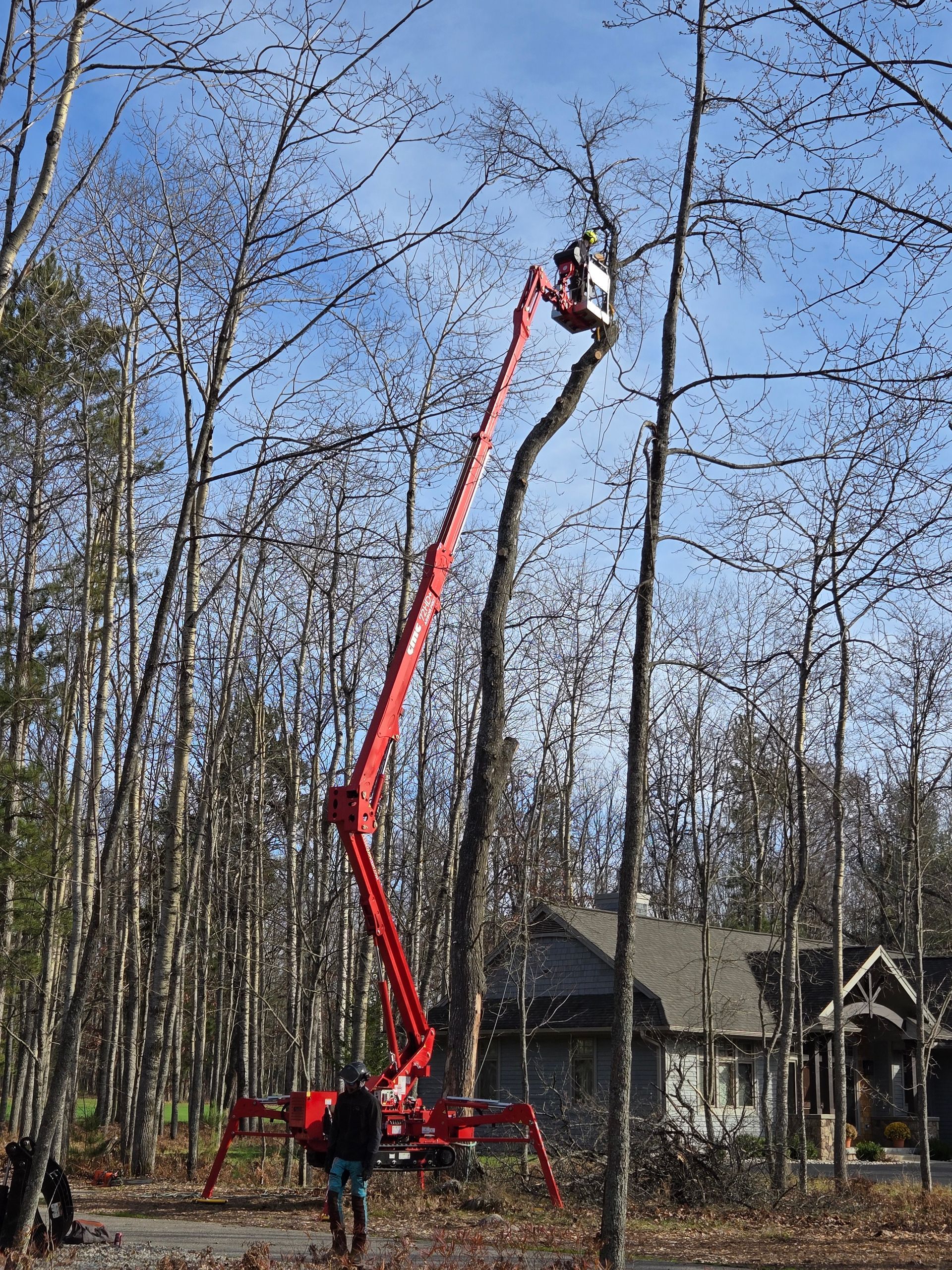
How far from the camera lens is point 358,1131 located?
1003 cm

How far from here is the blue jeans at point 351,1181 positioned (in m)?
9.88

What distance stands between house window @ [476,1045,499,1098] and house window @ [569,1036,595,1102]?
2044 millimetres

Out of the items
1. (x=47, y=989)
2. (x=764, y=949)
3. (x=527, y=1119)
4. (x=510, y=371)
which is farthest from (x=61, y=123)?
(x=764, y=949)

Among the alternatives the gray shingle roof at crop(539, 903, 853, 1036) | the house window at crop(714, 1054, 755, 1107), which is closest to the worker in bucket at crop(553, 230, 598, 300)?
the gray shingle roof at crop(539, 903, 853, 1036)

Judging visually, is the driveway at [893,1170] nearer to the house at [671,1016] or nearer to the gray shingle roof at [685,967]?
the house at [671,1016]

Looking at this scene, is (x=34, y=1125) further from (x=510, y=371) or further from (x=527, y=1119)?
(x=510, y=371)

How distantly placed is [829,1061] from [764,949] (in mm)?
3095

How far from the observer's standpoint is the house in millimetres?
24375

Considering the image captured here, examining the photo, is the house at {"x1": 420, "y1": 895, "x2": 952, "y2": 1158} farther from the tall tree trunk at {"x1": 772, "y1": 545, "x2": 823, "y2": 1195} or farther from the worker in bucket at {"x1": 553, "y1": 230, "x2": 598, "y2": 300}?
the worker in bucket at {"x1": 553, "y1": 230, "x2": 598, "y2": 300}

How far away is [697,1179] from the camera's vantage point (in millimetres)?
14766

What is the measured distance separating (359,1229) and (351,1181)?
1.87 feet

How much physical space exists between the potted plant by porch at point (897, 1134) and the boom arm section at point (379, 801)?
2209cm

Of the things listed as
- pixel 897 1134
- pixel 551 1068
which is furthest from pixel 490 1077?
pixel 897 1134

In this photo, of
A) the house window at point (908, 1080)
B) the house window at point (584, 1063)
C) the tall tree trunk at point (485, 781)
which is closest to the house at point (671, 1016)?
the house window at point (584, 1063)
